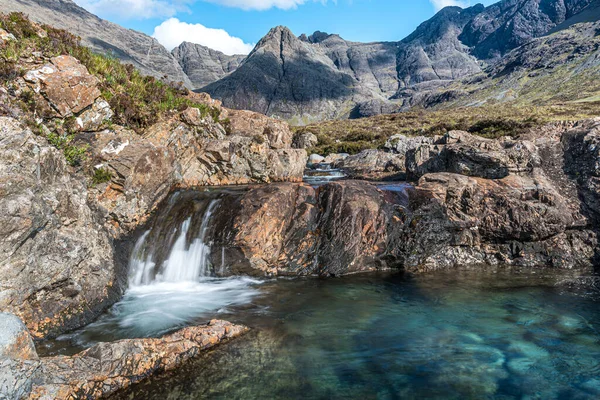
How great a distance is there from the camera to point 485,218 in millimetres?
14883

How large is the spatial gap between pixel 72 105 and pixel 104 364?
11.0 meters

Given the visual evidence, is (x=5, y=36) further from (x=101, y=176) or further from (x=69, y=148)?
(x=101, y=176)

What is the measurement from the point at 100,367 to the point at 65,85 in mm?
11704

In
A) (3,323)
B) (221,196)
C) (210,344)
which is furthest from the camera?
(221,196)

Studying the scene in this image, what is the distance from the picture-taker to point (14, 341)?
6.17 m

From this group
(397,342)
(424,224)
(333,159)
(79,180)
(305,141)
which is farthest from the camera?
(305,141)

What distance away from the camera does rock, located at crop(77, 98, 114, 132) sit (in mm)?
14102

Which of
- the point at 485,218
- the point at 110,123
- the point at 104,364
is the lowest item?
the point at 104,364

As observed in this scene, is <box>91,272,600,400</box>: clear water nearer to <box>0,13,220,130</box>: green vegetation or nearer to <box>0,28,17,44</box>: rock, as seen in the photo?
<box>0,13,220,130</box>: green vegetation

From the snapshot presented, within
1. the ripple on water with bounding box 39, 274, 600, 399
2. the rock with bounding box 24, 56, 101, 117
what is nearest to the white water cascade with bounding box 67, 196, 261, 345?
the ripple on water with bounding box 39, 274, 600, 399

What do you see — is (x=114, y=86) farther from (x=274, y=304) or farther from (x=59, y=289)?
(x=274, y=304)

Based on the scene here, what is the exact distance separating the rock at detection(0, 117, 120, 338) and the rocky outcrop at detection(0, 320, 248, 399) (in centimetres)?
284

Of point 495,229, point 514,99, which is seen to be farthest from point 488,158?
point 514,99

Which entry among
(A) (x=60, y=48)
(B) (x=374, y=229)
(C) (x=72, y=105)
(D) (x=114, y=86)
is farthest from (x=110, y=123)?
(B) (x=374, y=229)
